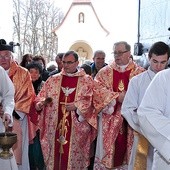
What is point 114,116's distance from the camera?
5.20 metres

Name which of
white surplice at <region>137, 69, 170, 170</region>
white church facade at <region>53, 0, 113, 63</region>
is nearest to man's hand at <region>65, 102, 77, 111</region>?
white surplice at <region>137, 69, 170, 170</region>

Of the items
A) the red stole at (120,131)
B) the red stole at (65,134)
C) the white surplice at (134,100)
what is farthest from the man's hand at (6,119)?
the red stole at (120,131)

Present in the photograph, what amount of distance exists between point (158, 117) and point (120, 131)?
8.44ft

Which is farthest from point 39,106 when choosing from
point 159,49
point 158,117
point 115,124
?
point 158,117

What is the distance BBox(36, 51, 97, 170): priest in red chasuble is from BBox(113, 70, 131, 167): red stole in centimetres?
35

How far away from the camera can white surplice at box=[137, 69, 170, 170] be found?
8.50 ft

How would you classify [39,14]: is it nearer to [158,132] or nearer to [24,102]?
[24,102]

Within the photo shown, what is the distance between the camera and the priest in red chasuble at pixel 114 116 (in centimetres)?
515

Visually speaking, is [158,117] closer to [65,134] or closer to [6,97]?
[6,97]

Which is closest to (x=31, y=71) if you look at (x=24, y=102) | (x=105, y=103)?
(x=24, y=102)

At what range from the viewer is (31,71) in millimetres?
6043

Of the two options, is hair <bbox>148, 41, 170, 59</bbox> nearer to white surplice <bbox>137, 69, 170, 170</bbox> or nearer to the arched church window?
white surplice <bbox>137, 69, 170, 170</bbox>

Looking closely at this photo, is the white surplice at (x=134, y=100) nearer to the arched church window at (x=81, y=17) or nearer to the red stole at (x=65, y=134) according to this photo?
the red stole at (x=65, y=134)

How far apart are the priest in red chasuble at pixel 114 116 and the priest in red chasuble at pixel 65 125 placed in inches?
7.3
